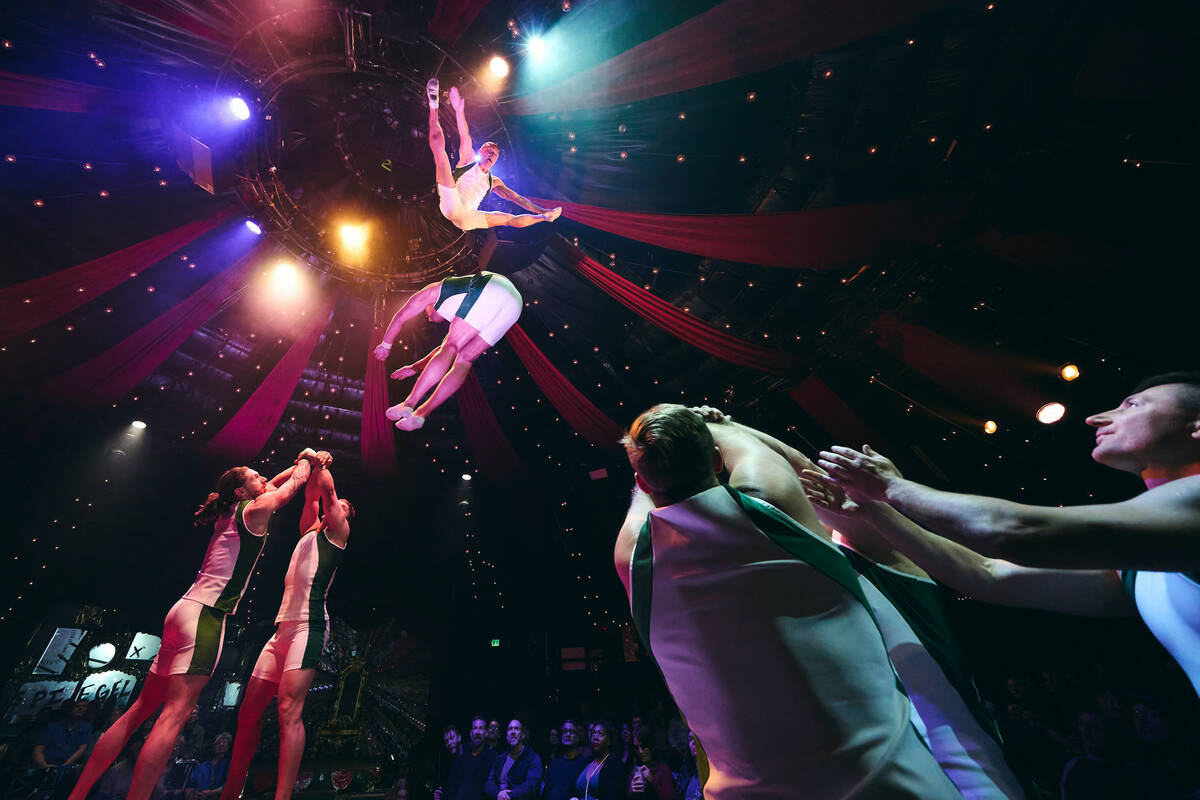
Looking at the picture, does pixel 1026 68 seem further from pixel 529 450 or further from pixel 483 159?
pixel 529 450

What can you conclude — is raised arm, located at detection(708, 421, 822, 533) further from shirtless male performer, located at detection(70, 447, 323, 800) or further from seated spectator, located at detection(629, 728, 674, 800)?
seated spectator, located at detection(629, 728, 674, 800)

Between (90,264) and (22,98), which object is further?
(90,264)

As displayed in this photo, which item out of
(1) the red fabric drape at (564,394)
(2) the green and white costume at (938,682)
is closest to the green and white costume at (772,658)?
(2) the green and white costume at (938,682)

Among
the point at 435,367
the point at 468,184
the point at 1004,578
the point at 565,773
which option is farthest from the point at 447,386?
the point at 565,773

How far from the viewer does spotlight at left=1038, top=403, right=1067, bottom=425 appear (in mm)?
4465

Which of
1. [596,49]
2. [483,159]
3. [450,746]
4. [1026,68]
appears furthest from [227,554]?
[1026,68]

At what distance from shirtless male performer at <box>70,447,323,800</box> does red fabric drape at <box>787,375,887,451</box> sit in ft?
15.3

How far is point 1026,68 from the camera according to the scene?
284cm

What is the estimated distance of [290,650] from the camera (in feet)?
10.1

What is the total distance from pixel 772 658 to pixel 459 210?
347 centimetres

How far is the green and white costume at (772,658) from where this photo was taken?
0.78m

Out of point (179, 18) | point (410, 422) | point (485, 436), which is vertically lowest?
point (410, 422)

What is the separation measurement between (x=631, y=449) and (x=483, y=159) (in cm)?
299

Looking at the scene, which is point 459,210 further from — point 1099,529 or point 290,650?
point 1099,529
